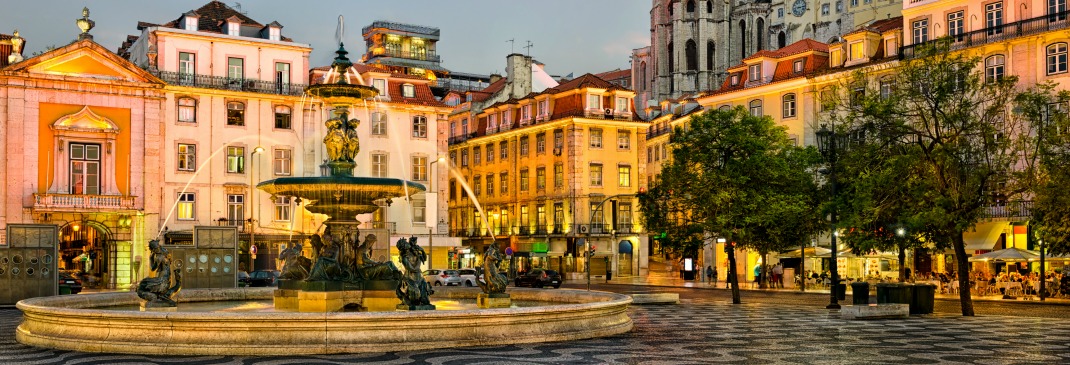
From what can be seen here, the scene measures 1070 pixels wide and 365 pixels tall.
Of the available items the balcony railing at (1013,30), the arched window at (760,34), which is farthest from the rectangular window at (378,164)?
the arched window at (760,34)

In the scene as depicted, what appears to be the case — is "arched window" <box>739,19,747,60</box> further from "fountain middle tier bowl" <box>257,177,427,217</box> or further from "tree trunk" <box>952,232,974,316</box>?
"fountain middle tier bowl" <box>257,177,427,217</box>

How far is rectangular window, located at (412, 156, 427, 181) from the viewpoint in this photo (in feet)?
204

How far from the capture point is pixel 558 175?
240 feet

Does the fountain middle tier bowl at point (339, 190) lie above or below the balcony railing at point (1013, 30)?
below

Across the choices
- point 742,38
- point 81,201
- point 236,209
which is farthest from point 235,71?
point 742,38

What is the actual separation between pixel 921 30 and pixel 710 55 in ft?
294

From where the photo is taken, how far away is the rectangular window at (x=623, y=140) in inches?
2916

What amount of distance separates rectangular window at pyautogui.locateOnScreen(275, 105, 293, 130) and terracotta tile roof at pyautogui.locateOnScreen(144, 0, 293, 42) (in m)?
3.69

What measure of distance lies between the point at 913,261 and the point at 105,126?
37.0 metres

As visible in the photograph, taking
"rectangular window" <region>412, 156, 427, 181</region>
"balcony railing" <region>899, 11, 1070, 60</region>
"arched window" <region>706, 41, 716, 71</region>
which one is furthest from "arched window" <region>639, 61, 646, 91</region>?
"balcony railing" <region>899, 11, 1070, 60</region>

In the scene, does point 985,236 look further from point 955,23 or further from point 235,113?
point 235,113

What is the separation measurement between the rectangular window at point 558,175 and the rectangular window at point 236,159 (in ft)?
72.8

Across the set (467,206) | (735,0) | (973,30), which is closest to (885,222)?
(973,30)

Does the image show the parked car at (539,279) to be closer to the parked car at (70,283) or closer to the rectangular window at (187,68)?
the rectangular window at (187,68)
